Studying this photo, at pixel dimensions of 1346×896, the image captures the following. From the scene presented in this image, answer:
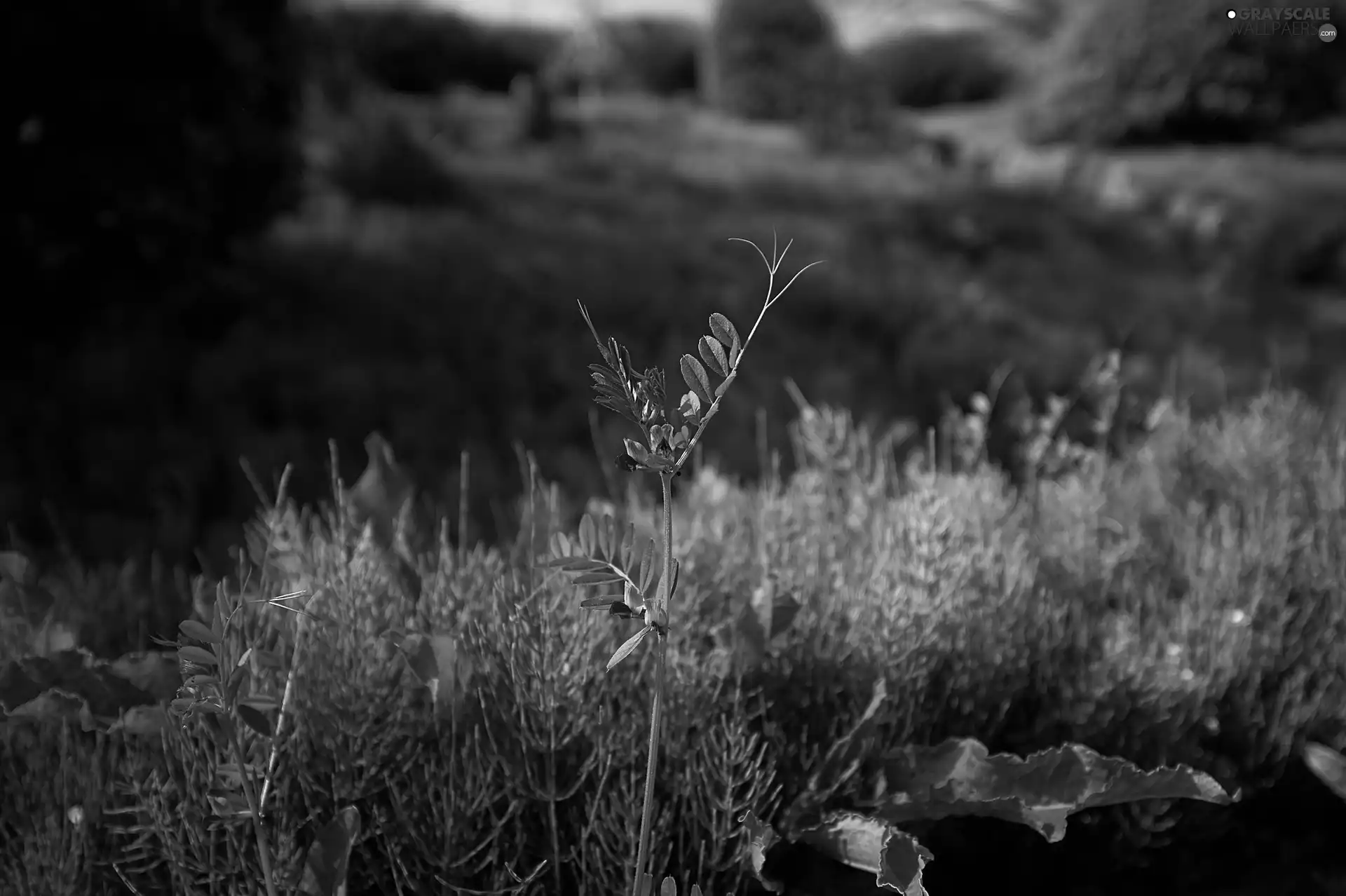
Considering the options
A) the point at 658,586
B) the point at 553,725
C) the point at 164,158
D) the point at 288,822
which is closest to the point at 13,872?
the point at 288,822

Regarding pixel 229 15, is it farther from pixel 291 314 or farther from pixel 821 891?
pixel 821 891

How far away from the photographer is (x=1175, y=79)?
383 inches

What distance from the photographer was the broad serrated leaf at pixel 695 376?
1099 millimetres

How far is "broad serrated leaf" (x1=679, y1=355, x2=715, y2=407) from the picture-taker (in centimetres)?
110

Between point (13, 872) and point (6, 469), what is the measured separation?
2432 mm

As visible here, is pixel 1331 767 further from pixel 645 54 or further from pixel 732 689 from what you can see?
pixel 645 54

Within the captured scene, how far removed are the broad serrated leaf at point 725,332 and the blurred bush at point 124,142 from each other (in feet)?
12.1

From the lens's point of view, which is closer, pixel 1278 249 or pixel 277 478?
pixel 277 478

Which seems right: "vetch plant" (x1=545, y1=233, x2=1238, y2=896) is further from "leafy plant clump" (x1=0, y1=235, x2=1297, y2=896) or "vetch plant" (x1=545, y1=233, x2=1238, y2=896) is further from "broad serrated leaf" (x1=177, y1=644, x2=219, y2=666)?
"broad serrated leaf" (x1=177, y1=644, x2=219, y2=666)

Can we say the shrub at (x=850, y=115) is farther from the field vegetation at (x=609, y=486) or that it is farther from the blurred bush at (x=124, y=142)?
the blurred bush at (x=124, y=142)

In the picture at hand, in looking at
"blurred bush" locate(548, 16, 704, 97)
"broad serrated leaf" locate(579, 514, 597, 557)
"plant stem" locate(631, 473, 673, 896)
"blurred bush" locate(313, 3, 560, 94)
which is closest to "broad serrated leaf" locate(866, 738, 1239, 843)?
"plant stem" locate(631, 473, 673, 896)

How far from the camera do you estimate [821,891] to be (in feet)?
5.28

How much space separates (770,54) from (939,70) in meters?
5.84

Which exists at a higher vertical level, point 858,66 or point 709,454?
point 858,66
